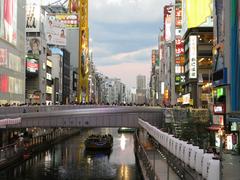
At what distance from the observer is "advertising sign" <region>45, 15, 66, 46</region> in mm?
154900

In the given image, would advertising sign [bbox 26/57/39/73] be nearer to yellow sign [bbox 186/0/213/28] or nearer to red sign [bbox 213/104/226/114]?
yellow sign [bbox 186/0/213/28]

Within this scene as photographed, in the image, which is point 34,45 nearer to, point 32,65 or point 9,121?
point 32,65

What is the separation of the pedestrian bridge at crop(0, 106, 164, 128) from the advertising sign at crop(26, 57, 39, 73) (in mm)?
64818

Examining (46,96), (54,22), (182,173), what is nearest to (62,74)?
(54,22)

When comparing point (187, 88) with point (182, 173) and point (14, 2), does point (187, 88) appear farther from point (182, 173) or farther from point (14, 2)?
point (182, 173)

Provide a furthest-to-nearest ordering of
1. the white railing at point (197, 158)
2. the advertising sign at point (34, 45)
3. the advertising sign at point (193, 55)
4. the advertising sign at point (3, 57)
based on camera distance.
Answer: the advertising sign at point (34, 45) → the advertising sign at point (193, 55) → the advertising sign at point (3, 57) → the white railing at point (197, 158)

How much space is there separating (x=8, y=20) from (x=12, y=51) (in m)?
7.05

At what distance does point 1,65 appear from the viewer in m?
80.2

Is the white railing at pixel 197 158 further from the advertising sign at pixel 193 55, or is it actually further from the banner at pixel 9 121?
the advertising sign at pixel 193 55

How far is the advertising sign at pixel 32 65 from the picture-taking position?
368 ft

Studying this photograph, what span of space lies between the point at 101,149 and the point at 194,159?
5699 centimetres

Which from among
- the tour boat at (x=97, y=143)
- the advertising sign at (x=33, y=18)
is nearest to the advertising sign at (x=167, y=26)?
the advertising sign at (x=33, y=18)

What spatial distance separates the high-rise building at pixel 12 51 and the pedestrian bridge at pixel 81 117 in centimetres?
3322

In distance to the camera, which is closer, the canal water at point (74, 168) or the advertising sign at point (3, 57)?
the canal water at point (74, 168)
